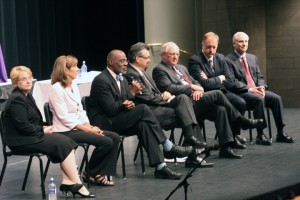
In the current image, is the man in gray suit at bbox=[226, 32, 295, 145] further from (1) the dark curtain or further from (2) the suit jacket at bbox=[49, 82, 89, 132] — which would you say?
(1) the dark curtain

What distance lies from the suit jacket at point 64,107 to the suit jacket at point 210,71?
208cm

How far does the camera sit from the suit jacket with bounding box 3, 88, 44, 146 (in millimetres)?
5641

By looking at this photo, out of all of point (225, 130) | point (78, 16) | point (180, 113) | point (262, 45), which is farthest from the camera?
point (78, 16)

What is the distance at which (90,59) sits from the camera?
13.7 m

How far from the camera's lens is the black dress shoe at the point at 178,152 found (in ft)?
21.9

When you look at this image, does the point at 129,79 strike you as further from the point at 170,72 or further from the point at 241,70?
the point at 241,70

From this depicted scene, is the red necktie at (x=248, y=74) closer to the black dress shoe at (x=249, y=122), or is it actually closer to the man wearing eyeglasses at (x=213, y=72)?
the man wearing eyeglasses at (x=213, y=72)

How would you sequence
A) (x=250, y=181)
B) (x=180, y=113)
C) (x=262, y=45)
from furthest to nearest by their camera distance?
(x=262, y=45) < (x=180, y=113) < (x=250, y=181)

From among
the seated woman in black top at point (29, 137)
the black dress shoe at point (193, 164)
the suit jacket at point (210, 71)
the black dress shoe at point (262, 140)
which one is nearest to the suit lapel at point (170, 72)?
the suit jacket at point (210, 71)

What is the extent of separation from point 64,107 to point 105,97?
57 centimetres

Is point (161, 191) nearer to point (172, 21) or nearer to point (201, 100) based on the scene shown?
point (201, 100)

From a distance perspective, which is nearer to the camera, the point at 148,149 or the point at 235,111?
the point at 148,149

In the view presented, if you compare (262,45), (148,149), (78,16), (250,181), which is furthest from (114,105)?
(78,16)

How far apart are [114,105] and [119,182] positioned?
2.21ft
